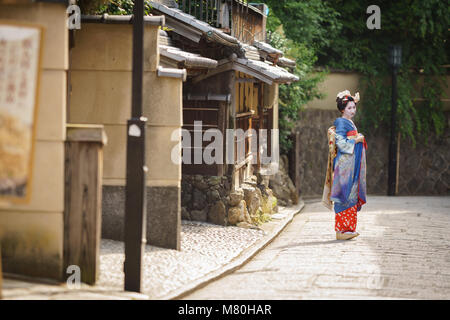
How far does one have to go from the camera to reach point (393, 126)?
1077 inches

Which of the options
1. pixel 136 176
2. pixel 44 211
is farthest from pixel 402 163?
pixel 44 211

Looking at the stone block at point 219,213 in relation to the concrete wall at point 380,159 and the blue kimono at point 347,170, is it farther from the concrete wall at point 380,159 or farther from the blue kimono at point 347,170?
the concrete wall at point 380,159

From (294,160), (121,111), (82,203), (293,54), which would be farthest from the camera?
(294,160)

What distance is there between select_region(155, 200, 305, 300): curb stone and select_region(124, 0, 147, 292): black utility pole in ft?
1.47

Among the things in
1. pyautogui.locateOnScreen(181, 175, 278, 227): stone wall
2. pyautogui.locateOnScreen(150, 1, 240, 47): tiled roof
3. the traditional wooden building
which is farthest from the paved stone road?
pyautogui.locateOnScreen(150, 1, 240, 47): tiled roof

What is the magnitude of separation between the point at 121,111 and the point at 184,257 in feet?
7.43

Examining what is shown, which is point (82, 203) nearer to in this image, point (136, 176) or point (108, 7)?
point (136, 176)

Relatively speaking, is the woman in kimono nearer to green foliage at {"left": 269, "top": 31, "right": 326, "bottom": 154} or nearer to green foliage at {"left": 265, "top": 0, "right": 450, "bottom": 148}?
green foliage at {"left": 269, "top": 31, "right": 326, "bottom": 154}

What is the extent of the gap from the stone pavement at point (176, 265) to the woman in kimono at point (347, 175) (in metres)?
1.38

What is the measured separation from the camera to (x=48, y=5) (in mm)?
8625

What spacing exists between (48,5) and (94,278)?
299 cm

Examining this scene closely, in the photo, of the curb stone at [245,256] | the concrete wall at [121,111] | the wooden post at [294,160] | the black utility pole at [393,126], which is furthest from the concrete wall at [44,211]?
the black utility pole at [393,126]
